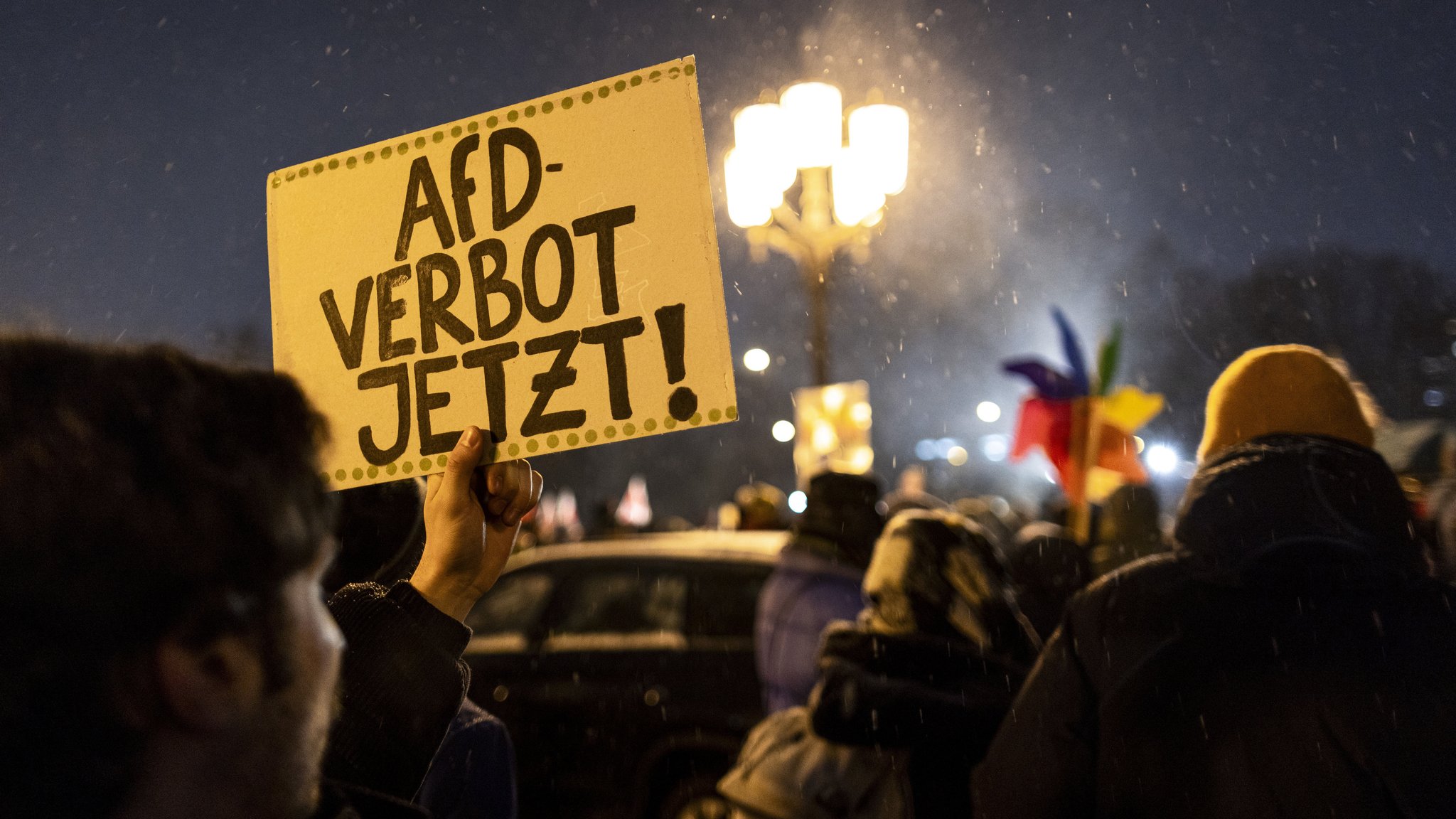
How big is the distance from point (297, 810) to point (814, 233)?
355 inches

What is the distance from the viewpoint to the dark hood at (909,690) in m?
2.75

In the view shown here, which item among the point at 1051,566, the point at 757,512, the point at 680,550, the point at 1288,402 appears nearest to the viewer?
the point at 1288,402

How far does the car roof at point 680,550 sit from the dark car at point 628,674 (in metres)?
0.01

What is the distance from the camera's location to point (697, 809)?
544 cm

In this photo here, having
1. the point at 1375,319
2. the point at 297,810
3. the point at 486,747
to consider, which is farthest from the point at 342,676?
the point at 1375,319

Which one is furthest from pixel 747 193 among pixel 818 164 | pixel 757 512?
pixel 757 512

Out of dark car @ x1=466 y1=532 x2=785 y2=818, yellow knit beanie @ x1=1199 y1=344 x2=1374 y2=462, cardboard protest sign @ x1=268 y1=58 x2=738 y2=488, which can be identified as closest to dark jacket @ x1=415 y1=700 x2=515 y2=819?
cardboard protest sign @ x1=268 y1=58 x2=738 y2=488

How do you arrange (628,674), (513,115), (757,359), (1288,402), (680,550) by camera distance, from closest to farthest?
(513,115) → (1288,402) → (628,674) → (680,550) → (757,359)

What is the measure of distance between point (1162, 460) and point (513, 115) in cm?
3361

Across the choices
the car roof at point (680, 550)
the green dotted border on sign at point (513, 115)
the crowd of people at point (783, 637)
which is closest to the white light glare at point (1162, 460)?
the car roof at point (680, 550)

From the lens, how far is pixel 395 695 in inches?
61.6

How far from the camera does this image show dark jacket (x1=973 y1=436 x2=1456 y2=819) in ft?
5.82

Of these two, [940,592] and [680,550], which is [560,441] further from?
[680,550]

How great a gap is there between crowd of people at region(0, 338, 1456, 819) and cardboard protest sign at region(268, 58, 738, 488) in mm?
136
